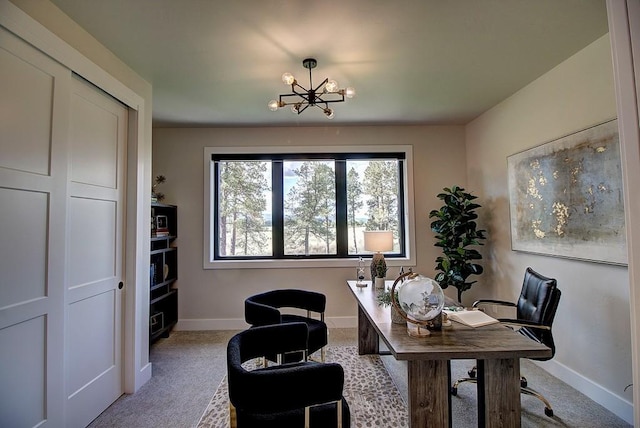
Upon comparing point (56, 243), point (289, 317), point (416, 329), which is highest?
point (56, 243)

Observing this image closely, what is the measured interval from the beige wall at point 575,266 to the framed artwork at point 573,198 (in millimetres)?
93

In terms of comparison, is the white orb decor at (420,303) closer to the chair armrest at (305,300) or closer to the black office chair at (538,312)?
the black office chair at (538,312)

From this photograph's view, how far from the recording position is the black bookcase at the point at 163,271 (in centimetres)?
338

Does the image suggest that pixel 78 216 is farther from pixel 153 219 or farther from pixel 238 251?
pixel 238 251

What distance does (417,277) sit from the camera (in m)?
1.76

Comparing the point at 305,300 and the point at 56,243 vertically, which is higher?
the point at 56,243

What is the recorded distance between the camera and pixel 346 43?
2.22 meters

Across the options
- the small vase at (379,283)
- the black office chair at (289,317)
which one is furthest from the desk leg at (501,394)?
the small vase at (379,283)

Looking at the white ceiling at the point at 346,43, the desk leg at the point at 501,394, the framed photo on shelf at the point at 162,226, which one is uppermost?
the white ceiling at the point at 346,43

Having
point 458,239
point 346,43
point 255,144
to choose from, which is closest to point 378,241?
point 458,239

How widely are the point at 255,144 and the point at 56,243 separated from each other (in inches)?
101

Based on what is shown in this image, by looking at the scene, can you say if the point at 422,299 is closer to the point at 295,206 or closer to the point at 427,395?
the point at 427,395

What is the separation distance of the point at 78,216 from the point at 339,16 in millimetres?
2170

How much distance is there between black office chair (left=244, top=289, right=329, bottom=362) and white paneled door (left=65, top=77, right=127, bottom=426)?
1.05 meters
